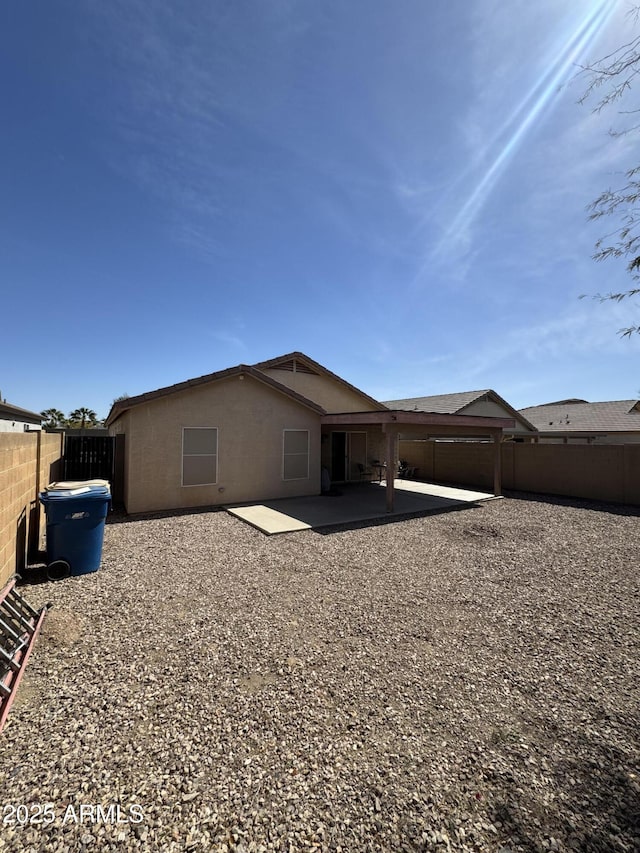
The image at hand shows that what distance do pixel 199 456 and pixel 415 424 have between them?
20.1 ft

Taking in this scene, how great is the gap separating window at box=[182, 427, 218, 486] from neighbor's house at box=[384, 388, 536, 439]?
1444 centimetres

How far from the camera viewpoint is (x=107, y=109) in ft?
23.9

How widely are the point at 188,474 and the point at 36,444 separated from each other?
3862 millimetres

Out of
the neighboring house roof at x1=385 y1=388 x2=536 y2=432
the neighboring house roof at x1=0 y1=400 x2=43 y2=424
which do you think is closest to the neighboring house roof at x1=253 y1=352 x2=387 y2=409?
the neighboring house roof at x1=385 y1=388 x2=536 y2=432

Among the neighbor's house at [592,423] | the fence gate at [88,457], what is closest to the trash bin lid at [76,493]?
the fence gate at [88,457]

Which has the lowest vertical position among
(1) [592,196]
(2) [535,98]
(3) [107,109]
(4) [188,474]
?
(4) [188,474]

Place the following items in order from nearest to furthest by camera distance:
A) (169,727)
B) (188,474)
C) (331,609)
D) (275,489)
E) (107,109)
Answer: (169,727)
(331,609)
(107,109)
(188,474)
(275,489)

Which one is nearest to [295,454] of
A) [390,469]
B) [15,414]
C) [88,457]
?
[390,469]

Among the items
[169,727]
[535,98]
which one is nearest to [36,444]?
[169,727]

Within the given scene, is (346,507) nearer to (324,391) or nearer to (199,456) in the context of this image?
(199,456)

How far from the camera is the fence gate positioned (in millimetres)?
11195

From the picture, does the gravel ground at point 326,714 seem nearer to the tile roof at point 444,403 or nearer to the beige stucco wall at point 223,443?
the beige stucco wall at point 223,443

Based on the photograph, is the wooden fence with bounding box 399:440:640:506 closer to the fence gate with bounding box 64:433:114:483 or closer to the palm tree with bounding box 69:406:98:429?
the fence gate with bounding box 64:433:114:483

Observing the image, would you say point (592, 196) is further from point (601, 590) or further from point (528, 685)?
point (601, 590)
